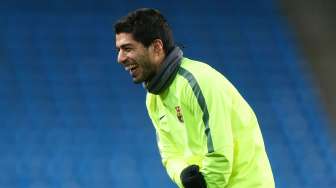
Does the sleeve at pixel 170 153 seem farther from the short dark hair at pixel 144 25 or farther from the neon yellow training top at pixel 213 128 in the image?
the short dark hair at pixel 144 25

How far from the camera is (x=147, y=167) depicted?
655 centimetres

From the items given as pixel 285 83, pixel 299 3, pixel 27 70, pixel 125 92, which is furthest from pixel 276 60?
pixel 27 70

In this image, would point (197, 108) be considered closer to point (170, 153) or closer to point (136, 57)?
point (136, 57)

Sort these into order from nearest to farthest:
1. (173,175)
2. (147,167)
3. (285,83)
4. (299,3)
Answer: (173,175) < (147,167) < (285,83) < (299,3)

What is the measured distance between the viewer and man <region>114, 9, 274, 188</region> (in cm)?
310

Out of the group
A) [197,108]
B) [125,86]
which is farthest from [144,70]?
[125,86]

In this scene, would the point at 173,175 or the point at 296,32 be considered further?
the point at 296,32

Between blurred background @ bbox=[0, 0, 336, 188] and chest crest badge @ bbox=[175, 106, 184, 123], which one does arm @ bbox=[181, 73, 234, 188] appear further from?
blurred background @ bbox=[0, 0, 336, 188]

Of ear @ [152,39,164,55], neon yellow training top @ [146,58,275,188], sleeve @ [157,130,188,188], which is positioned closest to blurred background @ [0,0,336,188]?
sleeve @ [157,130,188,188]

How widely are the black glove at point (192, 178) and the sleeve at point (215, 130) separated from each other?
0.07ft

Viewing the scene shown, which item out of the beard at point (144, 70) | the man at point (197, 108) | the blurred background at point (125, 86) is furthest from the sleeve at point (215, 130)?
the blurred background at point (125, 86)

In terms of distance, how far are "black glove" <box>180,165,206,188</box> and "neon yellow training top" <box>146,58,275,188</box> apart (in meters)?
0.02

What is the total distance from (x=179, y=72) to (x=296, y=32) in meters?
4.83

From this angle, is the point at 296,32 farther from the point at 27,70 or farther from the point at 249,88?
the point at 27,70
